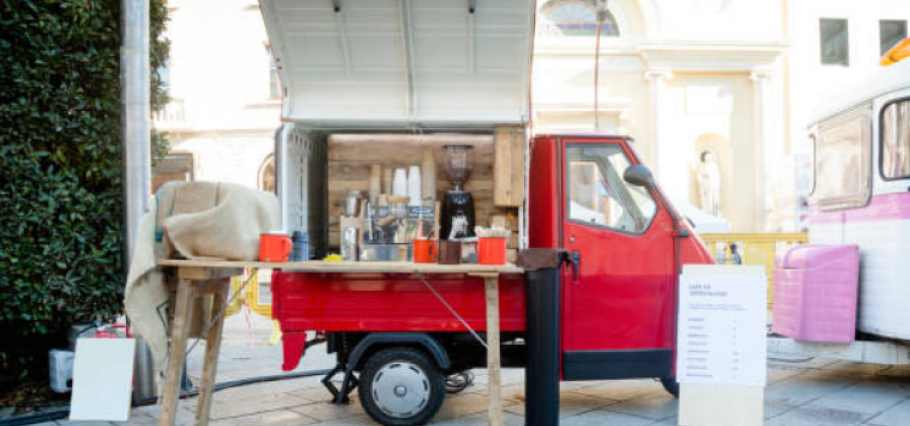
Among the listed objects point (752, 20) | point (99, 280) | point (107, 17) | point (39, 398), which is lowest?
point (39, 398)

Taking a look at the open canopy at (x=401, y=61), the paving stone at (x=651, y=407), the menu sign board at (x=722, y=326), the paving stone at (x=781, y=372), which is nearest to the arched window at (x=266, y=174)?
the open canopy at (x=401, y=61)

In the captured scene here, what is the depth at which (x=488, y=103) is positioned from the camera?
18.5 feet

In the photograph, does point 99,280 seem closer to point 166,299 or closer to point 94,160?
point 94,160

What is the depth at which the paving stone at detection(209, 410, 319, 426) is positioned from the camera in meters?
5.21

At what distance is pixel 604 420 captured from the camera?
17.5 ft

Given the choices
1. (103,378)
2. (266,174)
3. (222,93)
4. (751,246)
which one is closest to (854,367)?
(751,246)

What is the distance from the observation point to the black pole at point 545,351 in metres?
4.56

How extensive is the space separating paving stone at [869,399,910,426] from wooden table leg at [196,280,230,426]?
468cm

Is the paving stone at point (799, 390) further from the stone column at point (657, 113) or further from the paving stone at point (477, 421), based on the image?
the stone column at point (657, 113)

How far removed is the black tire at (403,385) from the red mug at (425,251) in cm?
93

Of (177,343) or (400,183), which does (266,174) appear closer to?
(400,183)

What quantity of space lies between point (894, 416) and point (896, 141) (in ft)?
7.54

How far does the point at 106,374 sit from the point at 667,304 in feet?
12.3

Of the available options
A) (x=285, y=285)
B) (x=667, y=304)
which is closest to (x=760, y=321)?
(x=667, y=304)
